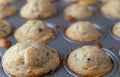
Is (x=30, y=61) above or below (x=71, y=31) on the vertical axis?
above

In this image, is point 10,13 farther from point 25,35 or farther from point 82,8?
point 82,8

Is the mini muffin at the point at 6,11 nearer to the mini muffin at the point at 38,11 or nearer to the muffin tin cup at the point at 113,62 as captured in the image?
the mini muffin at the point at 38,11

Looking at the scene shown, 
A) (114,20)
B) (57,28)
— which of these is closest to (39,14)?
(57,28)

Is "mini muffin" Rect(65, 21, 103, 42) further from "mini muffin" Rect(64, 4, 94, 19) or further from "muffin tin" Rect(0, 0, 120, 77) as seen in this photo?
"mini muffin" Rect(64, 4, 94, 19)

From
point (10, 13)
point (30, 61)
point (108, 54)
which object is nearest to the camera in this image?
point (30, 61)

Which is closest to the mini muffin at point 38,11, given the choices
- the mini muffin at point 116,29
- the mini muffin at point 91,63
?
the mini muffin at point 116,29

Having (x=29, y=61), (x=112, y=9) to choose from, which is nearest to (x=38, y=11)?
(x=112, y=9)

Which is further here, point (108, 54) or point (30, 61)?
point (108, 54)

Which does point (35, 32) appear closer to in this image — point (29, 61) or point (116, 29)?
point (29, 61)
